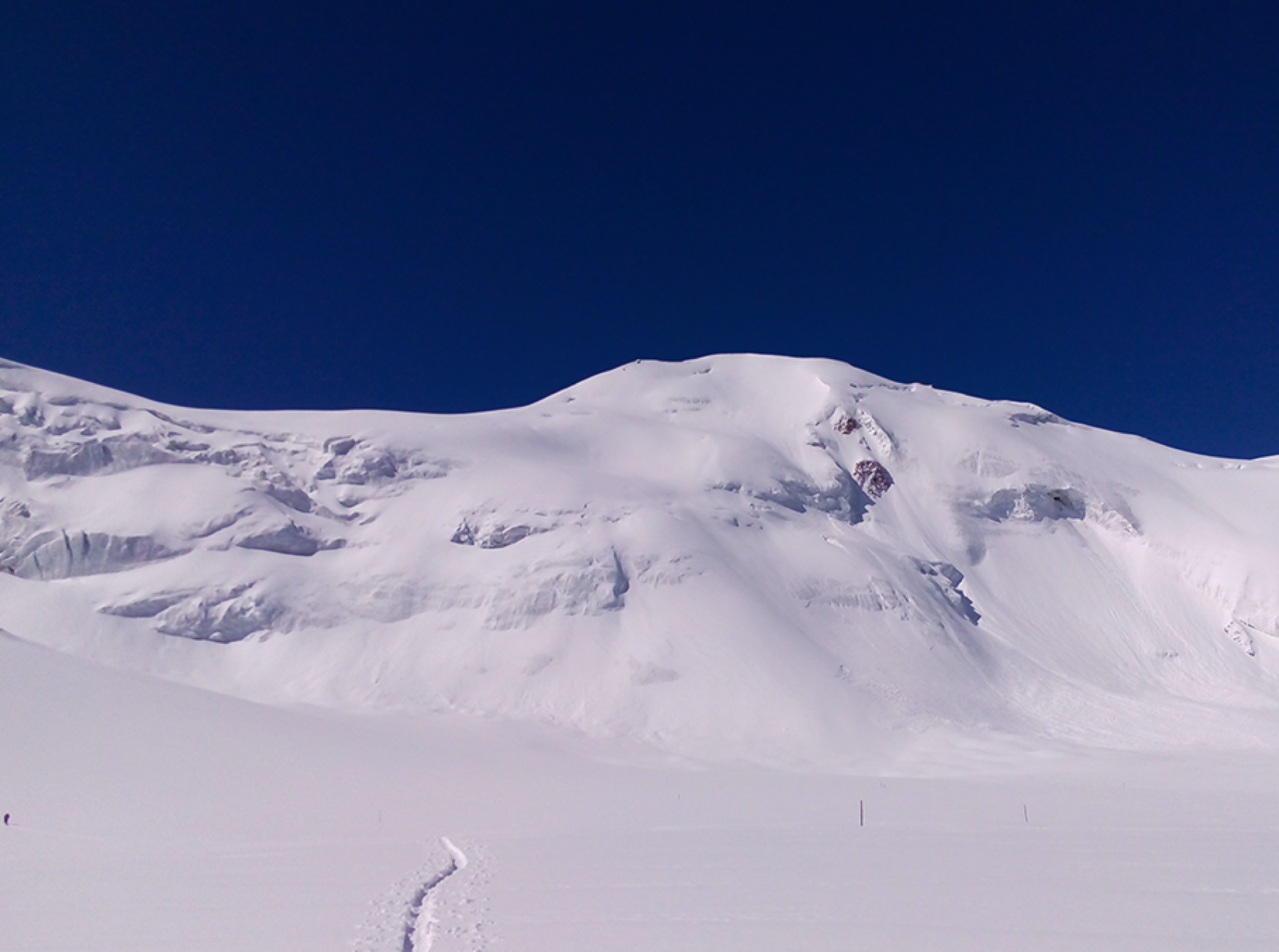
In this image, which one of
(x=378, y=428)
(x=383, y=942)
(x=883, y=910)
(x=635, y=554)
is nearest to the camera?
(x=383, y=942)

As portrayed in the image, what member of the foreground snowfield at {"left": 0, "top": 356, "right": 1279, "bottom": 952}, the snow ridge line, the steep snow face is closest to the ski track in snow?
the snow ridge line

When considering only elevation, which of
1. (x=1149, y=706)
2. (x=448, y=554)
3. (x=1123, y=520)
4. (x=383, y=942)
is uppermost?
(x=1123, y=520)

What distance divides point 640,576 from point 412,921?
118ft

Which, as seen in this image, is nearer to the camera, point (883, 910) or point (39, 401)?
point (883, 910)

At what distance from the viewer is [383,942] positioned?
34.0 ft

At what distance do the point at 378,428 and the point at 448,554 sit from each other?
14413mm

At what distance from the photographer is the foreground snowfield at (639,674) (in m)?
12.7

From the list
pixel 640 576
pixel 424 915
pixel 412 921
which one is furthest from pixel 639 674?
pixel 412 921

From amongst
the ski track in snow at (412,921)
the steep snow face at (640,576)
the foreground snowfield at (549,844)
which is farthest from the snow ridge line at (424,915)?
the steep snow face at (640,576)

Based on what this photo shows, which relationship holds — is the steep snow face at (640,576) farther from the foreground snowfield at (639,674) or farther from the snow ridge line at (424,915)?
the snow ridge line at (424,915)

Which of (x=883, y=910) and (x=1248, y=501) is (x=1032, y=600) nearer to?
(x=1248, y=501)

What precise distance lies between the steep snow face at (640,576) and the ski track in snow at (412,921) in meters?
24.8

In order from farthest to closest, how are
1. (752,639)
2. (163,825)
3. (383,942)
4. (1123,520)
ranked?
→ (1123,520) < (752,639) < (163,825) < (383,942)

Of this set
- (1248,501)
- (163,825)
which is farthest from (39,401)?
(1248,501)
